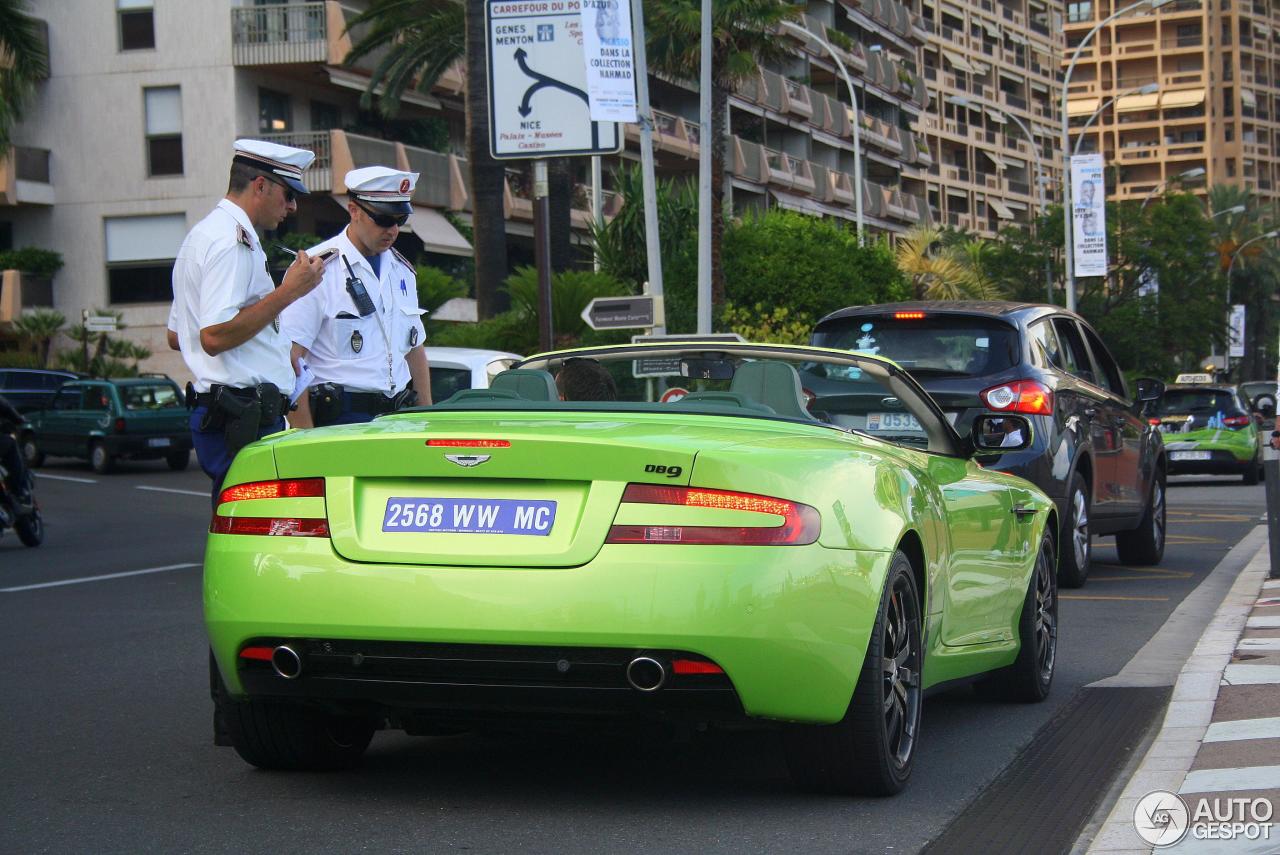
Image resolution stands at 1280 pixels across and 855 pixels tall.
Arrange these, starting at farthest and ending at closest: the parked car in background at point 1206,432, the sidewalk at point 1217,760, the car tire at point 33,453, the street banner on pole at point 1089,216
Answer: the street banner on pole at point 1089,216 < the car tire at point 33,453 < the parked car in background at point 1206,432 < the sidewalk at point 1217,760

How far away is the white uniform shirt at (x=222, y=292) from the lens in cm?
641

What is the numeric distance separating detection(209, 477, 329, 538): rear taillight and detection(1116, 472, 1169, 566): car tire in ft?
31.4

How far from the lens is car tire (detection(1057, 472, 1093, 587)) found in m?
12.0

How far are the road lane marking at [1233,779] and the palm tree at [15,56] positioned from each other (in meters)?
31.6

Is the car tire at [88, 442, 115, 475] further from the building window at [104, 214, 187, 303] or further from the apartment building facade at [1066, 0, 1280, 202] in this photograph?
the apartment building facade at [1066, 0, 1280, 202]

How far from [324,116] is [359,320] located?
40805mm

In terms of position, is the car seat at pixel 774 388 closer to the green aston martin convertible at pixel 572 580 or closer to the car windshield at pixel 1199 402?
the green aston martin convertible at pixel 572 580

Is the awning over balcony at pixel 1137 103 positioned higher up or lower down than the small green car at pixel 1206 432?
higher up

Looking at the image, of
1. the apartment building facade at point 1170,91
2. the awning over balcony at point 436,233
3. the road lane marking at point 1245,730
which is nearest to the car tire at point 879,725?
the road lane marking at point 1245,730

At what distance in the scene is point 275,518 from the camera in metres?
5.20

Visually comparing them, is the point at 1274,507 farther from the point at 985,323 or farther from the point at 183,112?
the point at 183,112

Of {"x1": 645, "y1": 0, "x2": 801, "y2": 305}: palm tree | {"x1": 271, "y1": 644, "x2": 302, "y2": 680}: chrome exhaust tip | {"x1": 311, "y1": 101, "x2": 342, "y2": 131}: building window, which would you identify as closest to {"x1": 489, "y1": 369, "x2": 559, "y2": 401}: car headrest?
{"x1": 271, "y1": 644, "x2": 302, "y2": 680}: chrome exhaust tip

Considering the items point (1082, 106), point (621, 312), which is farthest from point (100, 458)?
point (1082, 106)

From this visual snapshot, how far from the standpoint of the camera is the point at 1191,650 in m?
9.09
